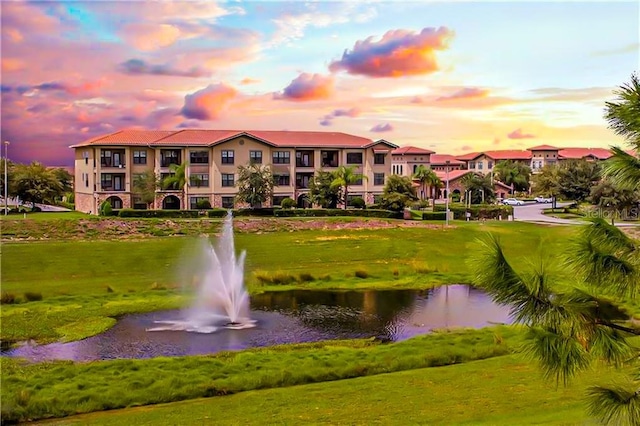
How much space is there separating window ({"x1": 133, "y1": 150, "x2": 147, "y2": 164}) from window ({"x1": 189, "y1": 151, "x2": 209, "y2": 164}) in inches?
181

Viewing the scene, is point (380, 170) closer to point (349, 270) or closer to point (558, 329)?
point (349, 270)

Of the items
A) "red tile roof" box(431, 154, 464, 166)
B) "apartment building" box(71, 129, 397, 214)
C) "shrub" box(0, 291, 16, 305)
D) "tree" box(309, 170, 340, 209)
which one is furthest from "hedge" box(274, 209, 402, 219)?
"red tile roof" box(431, 154, 464, 166)

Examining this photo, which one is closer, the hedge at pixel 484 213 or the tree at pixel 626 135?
the tree at pixel 626 135

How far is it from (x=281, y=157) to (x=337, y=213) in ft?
38.5

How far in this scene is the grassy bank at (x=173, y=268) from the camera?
23011 millimetres

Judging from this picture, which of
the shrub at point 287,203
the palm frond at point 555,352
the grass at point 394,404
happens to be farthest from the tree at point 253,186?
the palm frond at point 555,352

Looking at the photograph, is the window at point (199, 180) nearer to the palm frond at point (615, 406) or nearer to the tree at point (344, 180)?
the tree at point (344, 180)

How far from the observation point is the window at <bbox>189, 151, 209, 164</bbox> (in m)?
60.8

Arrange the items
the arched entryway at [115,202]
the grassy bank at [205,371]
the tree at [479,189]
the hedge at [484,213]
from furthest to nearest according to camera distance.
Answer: the tree at [479,189] → the arched entryway at [115,202] → the hedge at [484,213] → the grassy bank at [205,371]

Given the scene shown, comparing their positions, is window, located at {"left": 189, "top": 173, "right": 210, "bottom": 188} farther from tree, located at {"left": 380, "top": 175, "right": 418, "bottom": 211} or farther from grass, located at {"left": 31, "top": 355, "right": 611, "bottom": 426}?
grass, located at {"left": 31, "top": 355, "right": 611, "bottom": 426}

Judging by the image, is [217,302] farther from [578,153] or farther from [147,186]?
[578,153]

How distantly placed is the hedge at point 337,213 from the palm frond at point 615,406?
4843 centimetres

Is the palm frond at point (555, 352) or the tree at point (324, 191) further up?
the tree at point (324, 191)

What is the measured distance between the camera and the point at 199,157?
61.1 meters
